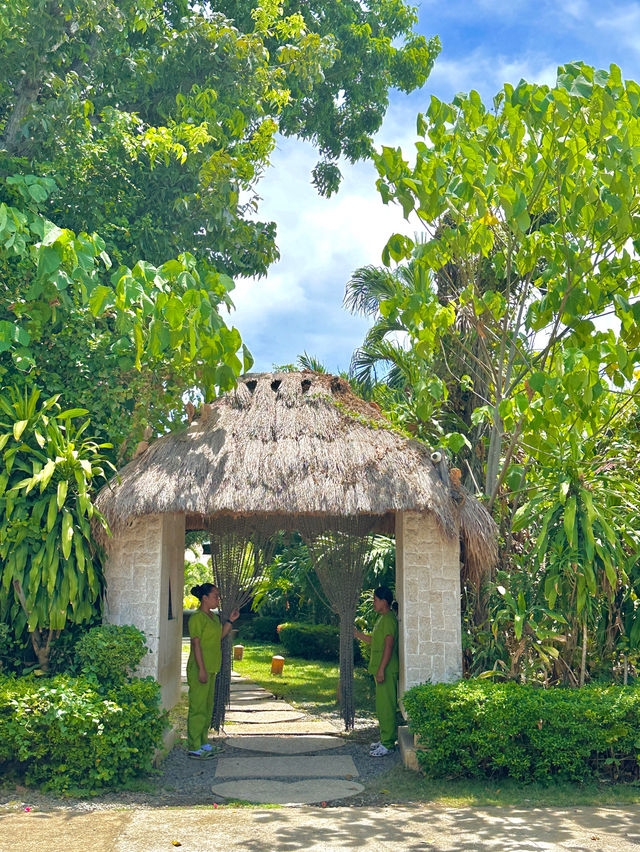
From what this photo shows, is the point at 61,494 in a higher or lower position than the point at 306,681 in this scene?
higher

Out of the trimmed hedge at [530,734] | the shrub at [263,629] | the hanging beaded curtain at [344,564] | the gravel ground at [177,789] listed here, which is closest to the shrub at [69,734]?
the gravel ground at [177,789]

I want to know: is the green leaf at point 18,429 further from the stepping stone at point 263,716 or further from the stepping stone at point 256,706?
the stepping stone at point 256,706

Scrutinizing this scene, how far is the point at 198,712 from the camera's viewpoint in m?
7.92

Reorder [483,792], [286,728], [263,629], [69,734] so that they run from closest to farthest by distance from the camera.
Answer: [69,734]
[483,792]
[286,728]
[263,629]

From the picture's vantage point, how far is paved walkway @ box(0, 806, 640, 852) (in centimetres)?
503

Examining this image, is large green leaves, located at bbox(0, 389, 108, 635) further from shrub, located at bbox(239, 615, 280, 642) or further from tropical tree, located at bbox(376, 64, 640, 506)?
shrub, located at bbox(239, 615, 280, 642)

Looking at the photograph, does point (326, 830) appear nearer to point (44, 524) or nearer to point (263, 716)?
point (44, 524)

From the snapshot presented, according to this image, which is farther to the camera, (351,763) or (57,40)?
(57,40)

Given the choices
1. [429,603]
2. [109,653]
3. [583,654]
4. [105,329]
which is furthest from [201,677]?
[105,329]

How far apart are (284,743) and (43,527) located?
3667 millimetres

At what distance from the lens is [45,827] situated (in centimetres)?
544

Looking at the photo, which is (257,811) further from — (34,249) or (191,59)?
(191,59)

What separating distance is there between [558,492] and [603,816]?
8.68ft

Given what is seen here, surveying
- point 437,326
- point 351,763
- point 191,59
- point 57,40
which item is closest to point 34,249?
point 437,326
